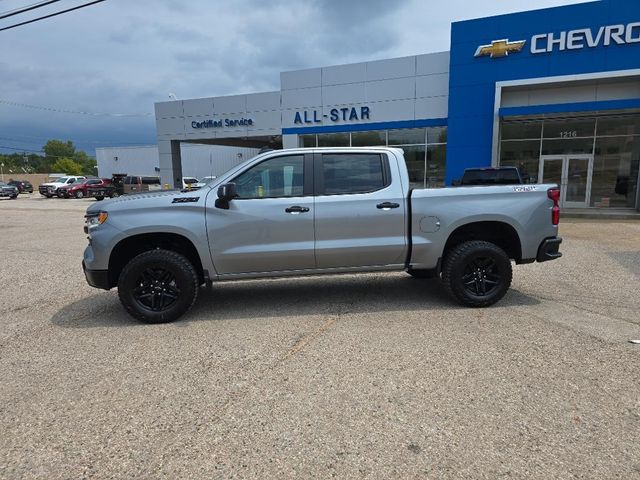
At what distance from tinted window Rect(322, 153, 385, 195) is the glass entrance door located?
16350 millimetres

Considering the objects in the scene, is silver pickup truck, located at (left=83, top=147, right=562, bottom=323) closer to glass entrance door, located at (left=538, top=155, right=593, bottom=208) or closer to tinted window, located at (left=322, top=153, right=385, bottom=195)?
tinted window, located at (left=322, top=153, right=385, bottom=195)

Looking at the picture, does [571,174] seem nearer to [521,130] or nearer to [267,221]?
[521,130]

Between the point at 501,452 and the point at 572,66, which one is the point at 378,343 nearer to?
the point at 501,452

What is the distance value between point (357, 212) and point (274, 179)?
107 cm

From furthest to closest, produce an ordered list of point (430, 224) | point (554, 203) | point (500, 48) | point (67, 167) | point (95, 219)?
A: point (67, 167), point (500, 48), point (554, 203), point (430, 224), point (95, 219)

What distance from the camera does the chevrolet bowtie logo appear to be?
657 inches

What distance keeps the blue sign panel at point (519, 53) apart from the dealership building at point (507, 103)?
0.04 metres

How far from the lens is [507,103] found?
58.4 ft

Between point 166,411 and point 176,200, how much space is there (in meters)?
2.50

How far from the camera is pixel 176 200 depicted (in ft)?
15.8

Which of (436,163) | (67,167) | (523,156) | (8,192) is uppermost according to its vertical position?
(67,167)

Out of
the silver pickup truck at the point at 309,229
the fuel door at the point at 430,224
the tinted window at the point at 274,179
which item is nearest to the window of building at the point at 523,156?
the silver pickup truck at the point at 309,229

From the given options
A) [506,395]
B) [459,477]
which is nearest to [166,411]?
[459,477]

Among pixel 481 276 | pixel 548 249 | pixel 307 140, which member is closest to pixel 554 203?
pixel 548 249
